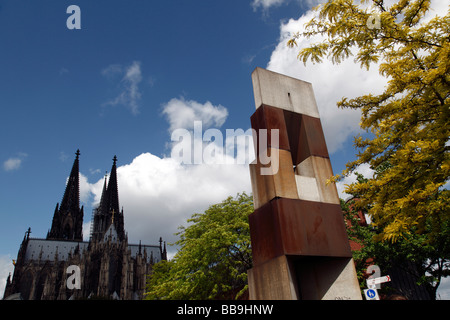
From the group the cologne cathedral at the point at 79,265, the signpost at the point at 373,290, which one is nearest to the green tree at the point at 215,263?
the signpost at the point at 373,290

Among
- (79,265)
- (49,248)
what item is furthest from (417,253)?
(49,248)

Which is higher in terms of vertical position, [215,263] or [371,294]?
[215,263]

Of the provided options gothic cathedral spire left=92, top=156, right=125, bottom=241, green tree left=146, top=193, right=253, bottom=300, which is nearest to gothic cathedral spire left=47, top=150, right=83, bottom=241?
gothic cathedral spire left=92, top=156, right=125, bottom=241

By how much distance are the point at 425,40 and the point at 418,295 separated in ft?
70.9

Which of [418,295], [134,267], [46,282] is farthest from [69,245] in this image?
[418,295]

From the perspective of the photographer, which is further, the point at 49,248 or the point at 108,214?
the point at 108,214

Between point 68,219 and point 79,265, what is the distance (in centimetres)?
2486

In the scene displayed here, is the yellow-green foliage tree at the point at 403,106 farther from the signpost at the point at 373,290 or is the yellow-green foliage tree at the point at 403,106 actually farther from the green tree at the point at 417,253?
the green tree at the point at 417,253

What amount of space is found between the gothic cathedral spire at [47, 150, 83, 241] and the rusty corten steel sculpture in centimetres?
9869

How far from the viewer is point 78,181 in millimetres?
104625

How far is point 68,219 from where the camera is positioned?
93.5m

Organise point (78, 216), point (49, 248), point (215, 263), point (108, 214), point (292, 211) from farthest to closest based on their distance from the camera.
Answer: point (78, 216)
point (108, 214)
point (49, 248)
point (215, 263)
point (292, 211)

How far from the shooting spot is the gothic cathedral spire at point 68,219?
91.4 metres

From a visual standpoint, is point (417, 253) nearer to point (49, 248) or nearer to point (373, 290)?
point (373, 290)
